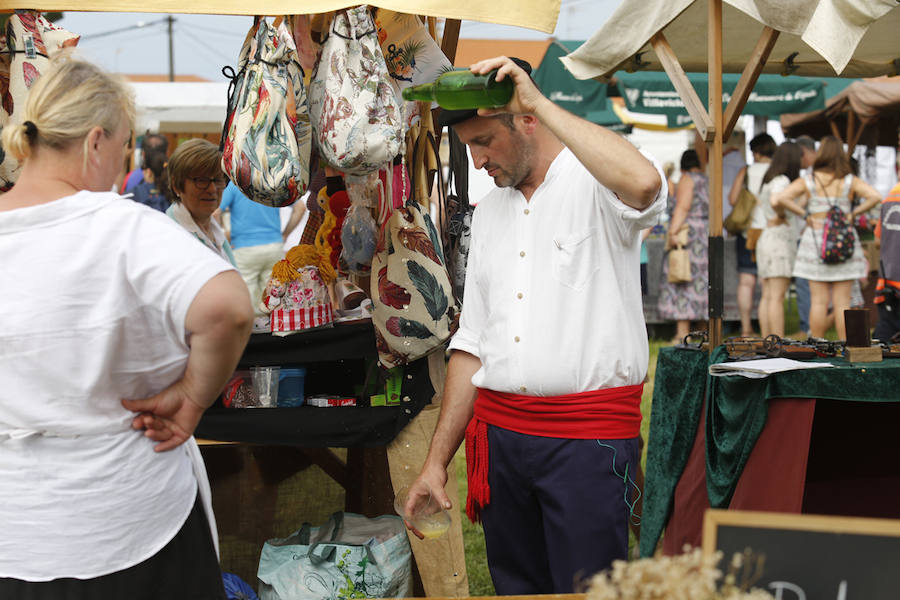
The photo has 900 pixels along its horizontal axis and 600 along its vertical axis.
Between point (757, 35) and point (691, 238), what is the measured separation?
3792 mm

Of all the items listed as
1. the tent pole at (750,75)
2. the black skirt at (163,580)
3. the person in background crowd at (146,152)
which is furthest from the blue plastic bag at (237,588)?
the person in background crowd at (146,152)

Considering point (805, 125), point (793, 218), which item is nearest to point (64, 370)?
point (793, 218)

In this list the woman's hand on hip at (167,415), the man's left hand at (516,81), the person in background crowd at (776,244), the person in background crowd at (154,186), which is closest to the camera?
the woman's hand on hip at (167,415)

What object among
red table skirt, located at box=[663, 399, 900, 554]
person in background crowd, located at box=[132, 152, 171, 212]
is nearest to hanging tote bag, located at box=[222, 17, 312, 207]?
red table skirt, located at box=[663, 399, 900, 554]

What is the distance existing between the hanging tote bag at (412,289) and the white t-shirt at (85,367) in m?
1.20

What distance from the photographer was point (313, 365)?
3152mm

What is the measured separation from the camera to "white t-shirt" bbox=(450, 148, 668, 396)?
212 centimetres

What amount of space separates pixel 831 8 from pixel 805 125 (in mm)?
9581

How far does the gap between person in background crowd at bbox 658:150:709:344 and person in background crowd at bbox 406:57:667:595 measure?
19.7 feet

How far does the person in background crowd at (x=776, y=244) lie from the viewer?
768 cm

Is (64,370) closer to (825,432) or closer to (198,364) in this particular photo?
(198,364)

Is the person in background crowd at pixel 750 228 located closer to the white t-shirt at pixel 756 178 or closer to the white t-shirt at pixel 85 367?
the white t-shirt at pixel 756 178

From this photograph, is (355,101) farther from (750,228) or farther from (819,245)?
(750,228)

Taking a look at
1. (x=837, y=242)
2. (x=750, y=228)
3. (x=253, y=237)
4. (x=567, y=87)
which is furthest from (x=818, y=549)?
(x=567, y=87)
